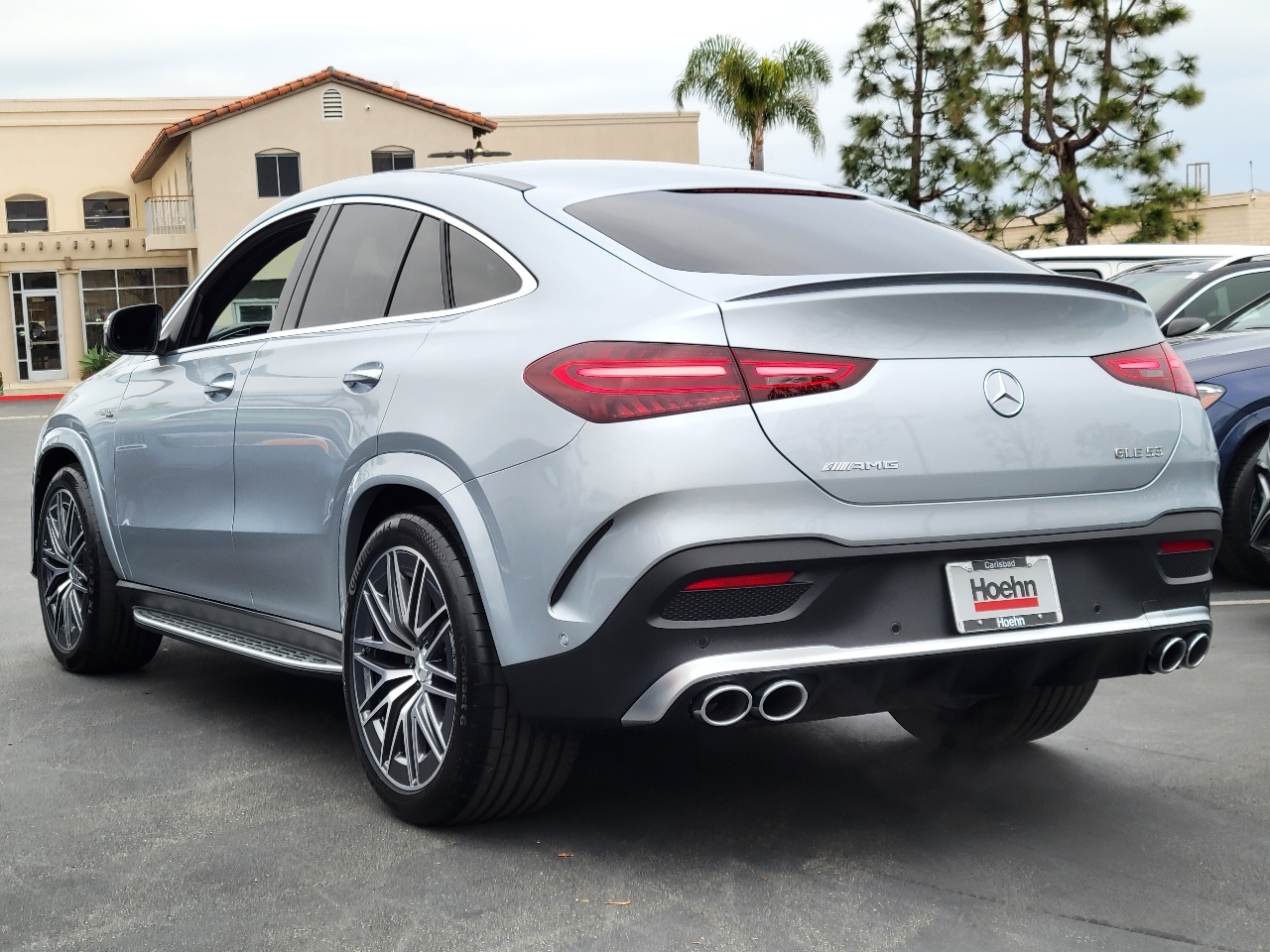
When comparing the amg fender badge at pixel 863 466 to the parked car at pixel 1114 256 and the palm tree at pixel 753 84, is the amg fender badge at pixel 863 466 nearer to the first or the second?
the parked car at pixel 1114 256

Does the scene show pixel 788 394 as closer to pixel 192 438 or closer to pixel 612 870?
pixel 612 870

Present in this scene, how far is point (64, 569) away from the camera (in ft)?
20.6

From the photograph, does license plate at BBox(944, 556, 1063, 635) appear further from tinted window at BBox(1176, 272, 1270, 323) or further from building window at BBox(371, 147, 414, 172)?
building window at BBox(371, 147, 414, 172)

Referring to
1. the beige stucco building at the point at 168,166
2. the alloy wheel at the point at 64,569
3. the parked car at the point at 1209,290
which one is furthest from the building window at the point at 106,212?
the alloy wheel at the point at 64,569

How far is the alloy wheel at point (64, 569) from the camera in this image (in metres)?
6.09

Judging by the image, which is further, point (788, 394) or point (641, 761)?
point (641, 761)

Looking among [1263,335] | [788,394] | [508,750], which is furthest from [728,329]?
[1263,335]

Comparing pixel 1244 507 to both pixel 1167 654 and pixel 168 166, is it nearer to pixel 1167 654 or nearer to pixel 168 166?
pixel 1167 654

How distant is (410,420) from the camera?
12.9 feet

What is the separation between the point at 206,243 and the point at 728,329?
4183 cm

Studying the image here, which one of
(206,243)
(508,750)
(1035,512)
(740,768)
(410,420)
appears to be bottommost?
(740,768)

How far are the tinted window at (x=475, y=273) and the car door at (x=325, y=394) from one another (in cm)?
7

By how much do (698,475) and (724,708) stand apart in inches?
20.0

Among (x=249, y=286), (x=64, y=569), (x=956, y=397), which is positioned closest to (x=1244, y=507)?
(x=956, y=397)
